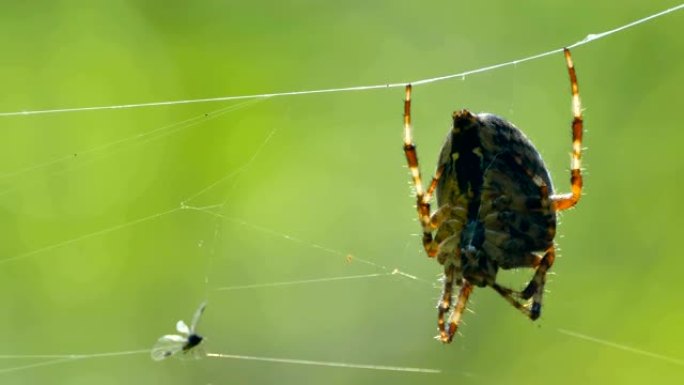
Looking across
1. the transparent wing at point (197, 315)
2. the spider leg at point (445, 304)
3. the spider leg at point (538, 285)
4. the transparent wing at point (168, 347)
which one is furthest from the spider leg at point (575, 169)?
the transparent wing at point (168, 347)

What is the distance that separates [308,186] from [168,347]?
10210mm

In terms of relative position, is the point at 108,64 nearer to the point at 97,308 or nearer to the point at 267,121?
the point at 267,121

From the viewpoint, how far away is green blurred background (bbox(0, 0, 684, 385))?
11938mm

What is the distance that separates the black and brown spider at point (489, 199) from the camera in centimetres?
429

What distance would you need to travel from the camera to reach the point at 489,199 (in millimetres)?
4395

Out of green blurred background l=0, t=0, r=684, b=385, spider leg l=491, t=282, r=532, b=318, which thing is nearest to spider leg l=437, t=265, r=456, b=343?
spider leg l=491, t=282, r=532, b=318

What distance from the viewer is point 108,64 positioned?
49.3 ft

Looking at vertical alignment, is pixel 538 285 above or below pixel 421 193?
below

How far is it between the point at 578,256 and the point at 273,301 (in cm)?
352

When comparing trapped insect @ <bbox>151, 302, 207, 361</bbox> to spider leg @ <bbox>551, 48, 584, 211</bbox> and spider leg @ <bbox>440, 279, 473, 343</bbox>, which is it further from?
spider leg @ <bbox>551, 48, 584, 211</bbox>

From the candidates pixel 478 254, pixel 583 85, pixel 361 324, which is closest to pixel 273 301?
pixel 361 324

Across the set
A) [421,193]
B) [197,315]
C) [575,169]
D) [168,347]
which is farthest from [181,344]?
[575,169]

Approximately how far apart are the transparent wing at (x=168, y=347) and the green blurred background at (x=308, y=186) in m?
5.63

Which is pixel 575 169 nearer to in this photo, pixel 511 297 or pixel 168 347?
pixel 511 297
